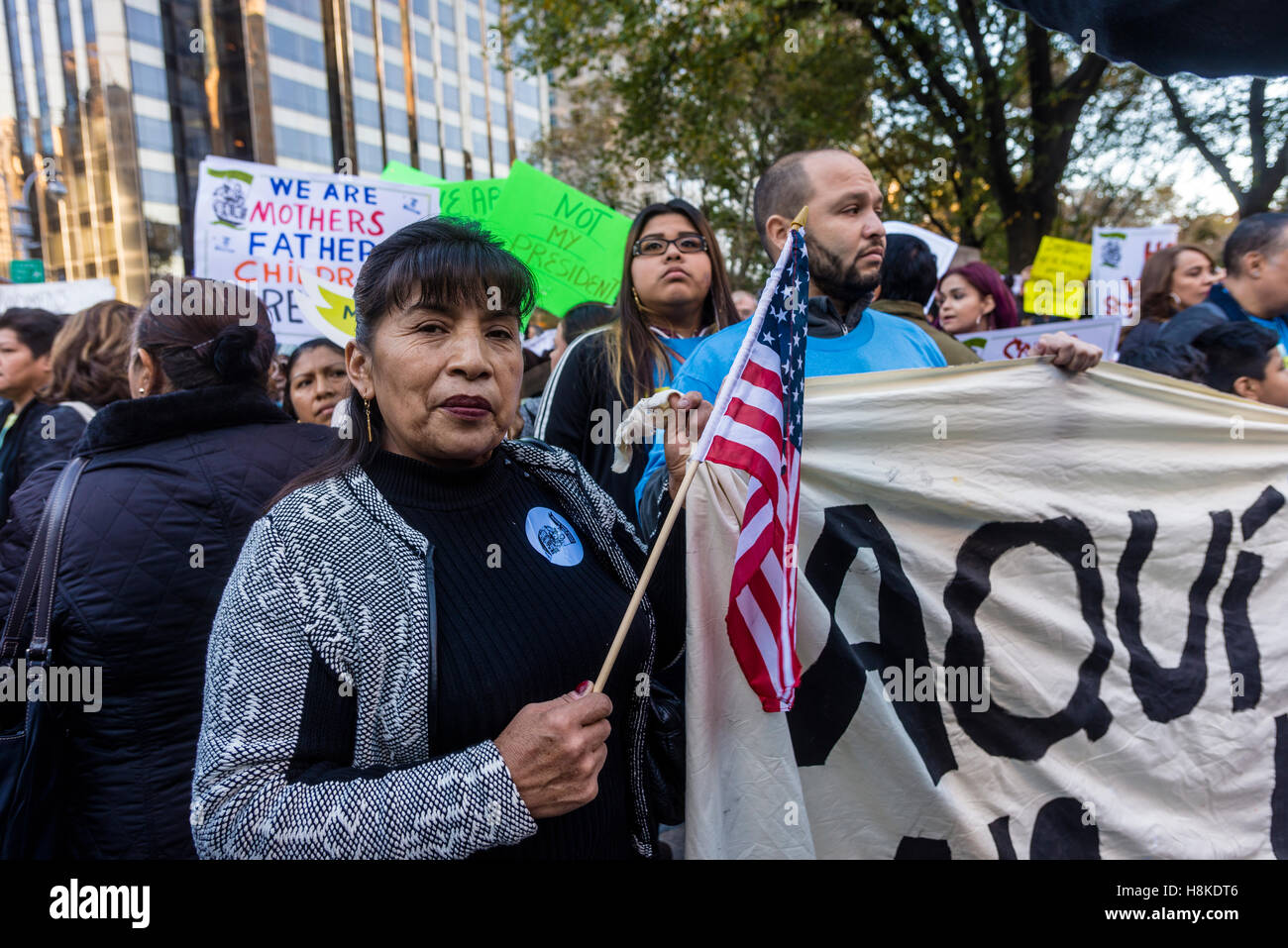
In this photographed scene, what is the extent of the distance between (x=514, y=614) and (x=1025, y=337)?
4.23m

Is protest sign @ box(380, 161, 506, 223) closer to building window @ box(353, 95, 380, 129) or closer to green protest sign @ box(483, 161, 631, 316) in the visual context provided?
green protest sign @ box(483, 161, 631, 316)

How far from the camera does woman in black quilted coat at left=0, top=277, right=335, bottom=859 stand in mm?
2080

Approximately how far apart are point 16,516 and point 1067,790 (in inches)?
105

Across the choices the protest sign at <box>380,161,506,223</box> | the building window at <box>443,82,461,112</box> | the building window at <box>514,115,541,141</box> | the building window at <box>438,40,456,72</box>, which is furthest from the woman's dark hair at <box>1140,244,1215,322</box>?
the building window at <box>514,115,541,141</box>

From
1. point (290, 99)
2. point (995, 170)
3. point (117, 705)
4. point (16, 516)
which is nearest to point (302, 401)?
point (16, 516)

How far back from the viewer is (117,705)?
2.13 m

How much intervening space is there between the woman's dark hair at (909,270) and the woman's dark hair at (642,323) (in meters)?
0.95

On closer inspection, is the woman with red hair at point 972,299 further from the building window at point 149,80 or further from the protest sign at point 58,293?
the building window at point 149,80

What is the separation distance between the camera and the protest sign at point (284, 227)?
4.78 meters

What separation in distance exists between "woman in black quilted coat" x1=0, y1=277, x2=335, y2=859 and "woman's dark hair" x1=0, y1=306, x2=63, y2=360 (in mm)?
1850

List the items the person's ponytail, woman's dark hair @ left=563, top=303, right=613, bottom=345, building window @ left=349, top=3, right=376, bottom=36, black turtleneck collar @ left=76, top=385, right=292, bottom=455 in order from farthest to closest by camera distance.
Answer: building window @ left=349, top=3, right=376, bottom=36, woman's dark hair @ left=563, top=303, right=613, bottom=345, the person's ponytail, black turtleneck collar @ left=76, top=385, right=292, bottom=455

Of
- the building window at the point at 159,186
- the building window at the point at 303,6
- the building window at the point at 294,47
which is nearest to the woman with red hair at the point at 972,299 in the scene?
the building window at the point at 159,186

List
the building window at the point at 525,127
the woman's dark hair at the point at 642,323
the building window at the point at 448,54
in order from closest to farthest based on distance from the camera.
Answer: the woman's dark hair at the point at 642,323, the building window at the point at 448,54, the building window at the point at 525,127

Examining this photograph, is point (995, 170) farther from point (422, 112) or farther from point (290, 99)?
point (422, 112)
